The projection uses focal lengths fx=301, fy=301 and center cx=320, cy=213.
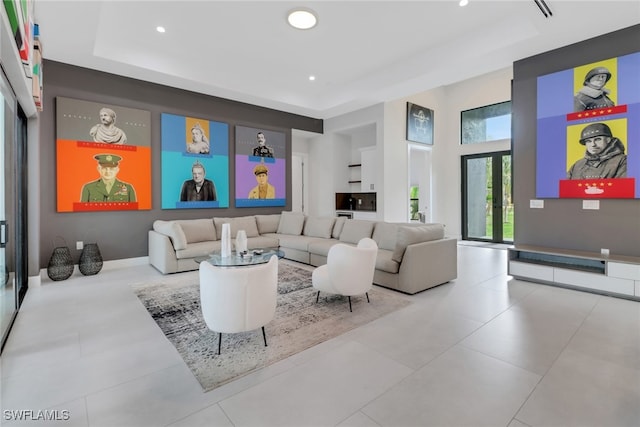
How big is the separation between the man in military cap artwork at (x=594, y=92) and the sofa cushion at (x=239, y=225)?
18.3ft

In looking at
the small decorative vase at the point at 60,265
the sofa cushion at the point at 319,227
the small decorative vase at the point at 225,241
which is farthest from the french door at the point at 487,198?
the small decorative vase at the point at 60,265

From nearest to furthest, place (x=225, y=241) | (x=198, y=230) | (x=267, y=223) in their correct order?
(x=225, y=241)
(x=198, y=230)
(x=267, y=223)

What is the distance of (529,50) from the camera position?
4309 millimetres

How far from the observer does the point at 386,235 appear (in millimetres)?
4621

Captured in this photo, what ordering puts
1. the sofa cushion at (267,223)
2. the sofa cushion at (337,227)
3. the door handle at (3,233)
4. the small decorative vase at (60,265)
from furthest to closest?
the sofa cushion at (267,223) → the sofa cushion at (337,227) → the small decorative vase at (60,265) → the door handle at (3,233)

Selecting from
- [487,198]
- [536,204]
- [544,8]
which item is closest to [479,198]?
[487,198]

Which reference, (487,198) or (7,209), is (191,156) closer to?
(7,209)

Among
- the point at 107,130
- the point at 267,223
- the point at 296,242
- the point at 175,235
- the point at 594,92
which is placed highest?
the point at 594,92

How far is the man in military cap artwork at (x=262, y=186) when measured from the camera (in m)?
6.90

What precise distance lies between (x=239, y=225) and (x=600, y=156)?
5759mm

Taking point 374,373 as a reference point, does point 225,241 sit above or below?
above

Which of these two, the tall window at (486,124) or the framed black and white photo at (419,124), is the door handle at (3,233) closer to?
the framed black and white photo at (419,124)

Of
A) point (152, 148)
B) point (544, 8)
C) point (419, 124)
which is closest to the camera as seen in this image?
point (544, 8)

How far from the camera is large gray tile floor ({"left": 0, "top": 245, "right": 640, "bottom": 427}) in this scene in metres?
1.69
